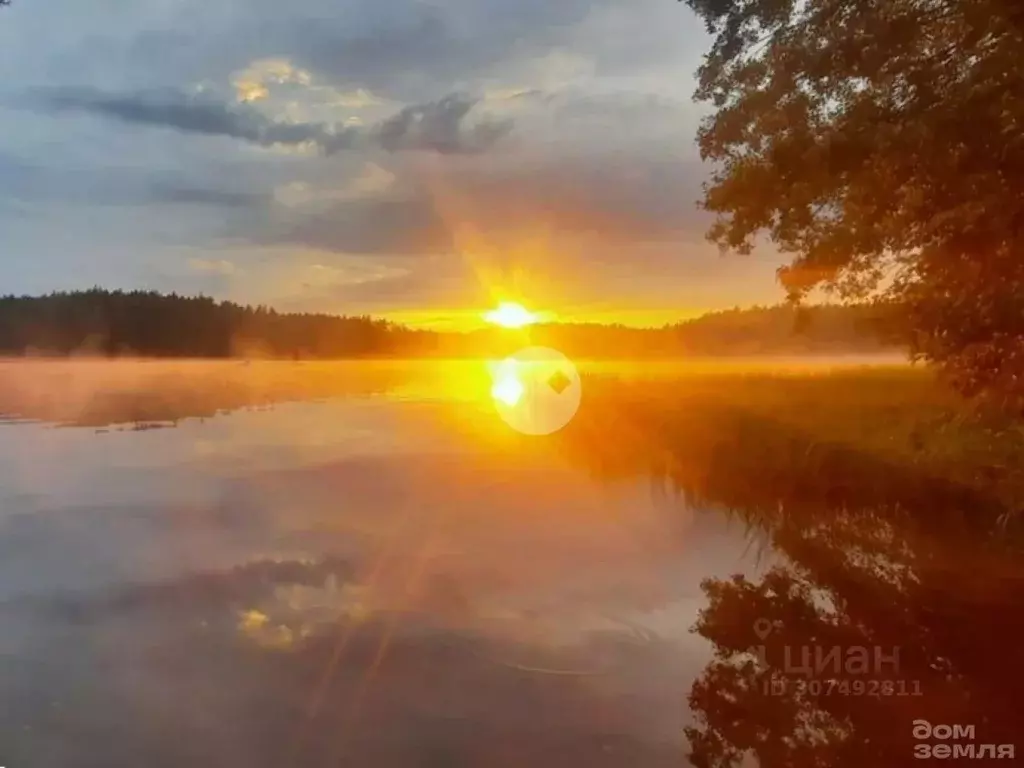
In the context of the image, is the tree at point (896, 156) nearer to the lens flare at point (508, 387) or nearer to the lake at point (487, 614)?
the lake at point (487, 614)

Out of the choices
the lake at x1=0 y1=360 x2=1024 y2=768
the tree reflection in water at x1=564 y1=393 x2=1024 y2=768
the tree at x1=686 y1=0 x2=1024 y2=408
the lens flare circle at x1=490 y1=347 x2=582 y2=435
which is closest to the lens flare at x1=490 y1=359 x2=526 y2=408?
the lens flare circle at x1=490 y1=347 x2=582 y2=435

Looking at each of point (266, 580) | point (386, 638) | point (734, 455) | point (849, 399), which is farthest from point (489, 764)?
point (849, 399)

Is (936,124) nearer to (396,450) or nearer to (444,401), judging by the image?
(396,450)

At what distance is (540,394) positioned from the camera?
40156mm

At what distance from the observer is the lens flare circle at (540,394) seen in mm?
27328

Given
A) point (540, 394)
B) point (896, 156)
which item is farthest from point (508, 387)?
point (896, 156)

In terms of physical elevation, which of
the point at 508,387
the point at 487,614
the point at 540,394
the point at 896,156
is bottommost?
the point at 487,614

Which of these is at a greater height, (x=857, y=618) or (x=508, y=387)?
(x=508, y=387)

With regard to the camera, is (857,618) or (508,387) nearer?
(857,618)

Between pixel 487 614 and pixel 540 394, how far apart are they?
32.5 metres

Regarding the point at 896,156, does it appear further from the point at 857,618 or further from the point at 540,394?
the point at 540,394

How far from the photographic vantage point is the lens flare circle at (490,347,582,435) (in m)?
27.3

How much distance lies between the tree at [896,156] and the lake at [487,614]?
314 cm

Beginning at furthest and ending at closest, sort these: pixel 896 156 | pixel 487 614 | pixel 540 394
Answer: pixel 540 394
pixel 896 156
pixel 487 614
